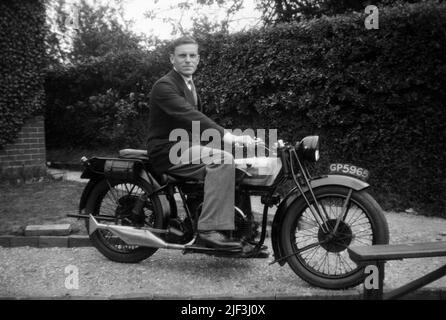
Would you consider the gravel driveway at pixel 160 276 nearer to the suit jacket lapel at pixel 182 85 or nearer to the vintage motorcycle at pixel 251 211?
the vintage motorcycle at pixel 251 211

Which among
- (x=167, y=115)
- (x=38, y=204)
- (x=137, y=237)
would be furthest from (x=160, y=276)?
(x=38, y=204)

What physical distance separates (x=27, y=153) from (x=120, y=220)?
17.2 ft

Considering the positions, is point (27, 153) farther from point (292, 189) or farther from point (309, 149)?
point (309, 149)

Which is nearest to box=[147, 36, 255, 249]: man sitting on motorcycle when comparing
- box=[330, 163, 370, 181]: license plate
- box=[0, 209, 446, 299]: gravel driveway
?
box=[0, 209, 446, 299]: gravel driveway

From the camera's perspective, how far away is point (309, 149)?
11.0 feet

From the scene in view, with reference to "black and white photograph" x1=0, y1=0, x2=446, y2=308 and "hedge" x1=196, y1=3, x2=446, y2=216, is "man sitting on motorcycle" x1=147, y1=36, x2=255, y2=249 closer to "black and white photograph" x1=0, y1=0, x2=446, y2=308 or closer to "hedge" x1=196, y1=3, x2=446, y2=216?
"black and white photograph" x1=0, y1=0, x2=446, y2=308

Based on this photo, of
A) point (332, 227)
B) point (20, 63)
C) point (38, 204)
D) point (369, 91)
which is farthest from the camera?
point (20, 63)

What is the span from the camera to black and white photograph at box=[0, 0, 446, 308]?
330cm

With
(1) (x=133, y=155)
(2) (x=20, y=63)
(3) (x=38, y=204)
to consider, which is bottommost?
(3) (x=38, y=204)

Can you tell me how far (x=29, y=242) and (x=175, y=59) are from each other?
8.28ft

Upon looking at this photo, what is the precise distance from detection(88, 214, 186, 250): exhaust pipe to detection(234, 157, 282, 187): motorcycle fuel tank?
83 centimetres

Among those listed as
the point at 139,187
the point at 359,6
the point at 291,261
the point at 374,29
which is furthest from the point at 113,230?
the point at 359,6

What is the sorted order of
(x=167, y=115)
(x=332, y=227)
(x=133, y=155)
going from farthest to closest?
(x=133, y=155) < (x=167, y=115) < (x=332, y=227)

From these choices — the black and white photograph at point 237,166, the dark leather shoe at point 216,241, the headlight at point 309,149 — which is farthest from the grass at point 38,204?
the headlight at point 309,149
